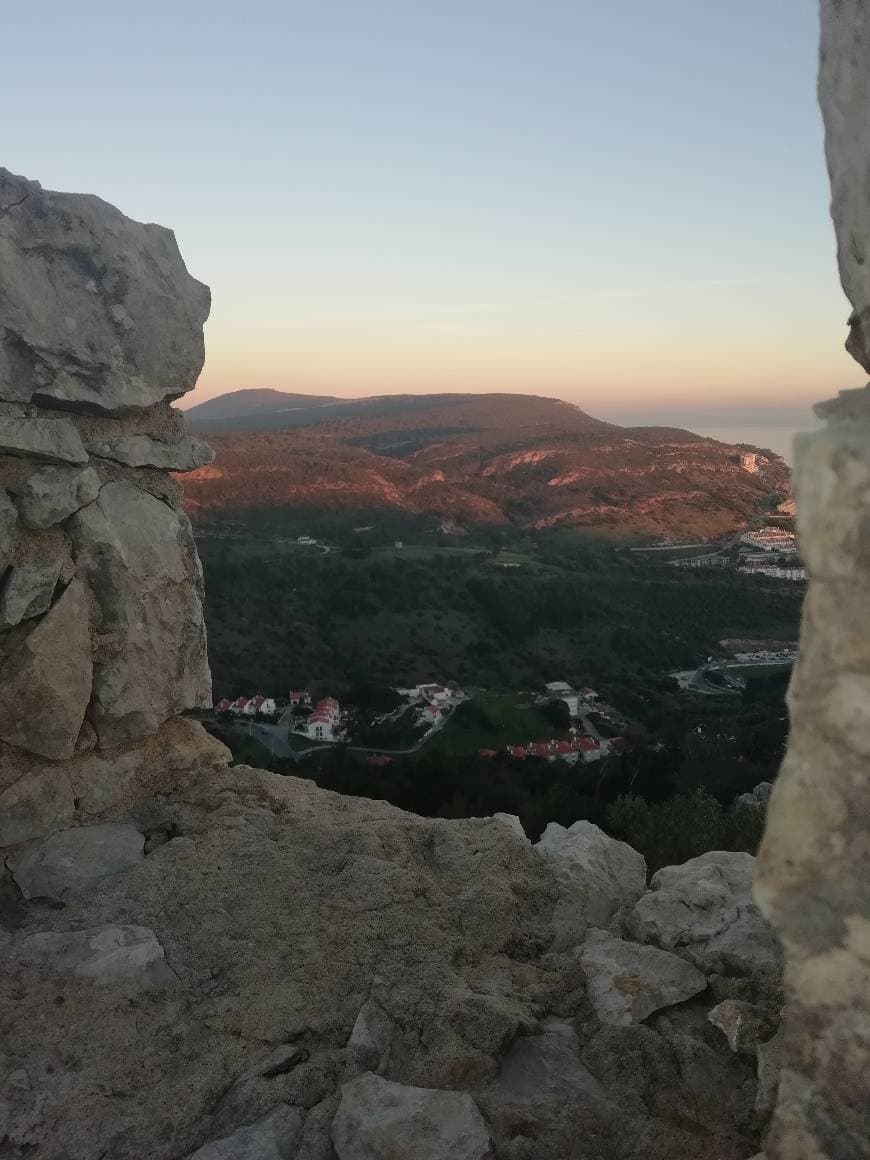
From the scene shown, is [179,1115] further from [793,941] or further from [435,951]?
[793,941]

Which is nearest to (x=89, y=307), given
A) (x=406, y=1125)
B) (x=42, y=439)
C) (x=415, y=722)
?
(x=42, y=439)

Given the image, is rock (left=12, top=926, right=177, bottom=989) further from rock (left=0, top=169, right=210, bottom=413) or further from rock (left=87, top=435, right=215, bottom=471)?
rock (left=0, top=169, right=210, bottom=413)

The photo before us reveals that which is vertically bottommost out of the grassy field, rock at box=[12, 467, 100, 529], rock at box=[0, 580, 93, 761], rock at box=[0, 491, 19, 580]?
the grassy field

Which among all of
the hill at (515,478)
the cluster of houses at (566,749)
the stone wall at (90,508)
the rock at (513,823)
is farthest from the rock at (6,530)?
the hill at (515,478)

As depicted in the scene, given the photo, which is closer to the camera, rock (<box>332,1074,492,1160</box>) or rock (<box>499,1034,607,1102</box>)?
rock (<box>332,1074,492,1160</box>)

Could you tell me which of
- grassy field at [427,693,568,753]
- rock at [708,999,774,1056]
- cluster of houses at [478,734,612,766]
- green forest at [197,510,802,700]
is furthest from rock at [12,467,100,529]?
green forest at [197,510,802,700]

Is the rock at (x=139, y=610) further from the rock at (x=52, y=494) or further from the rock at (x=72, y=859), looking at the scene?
the rock at (x=72, y=859)
